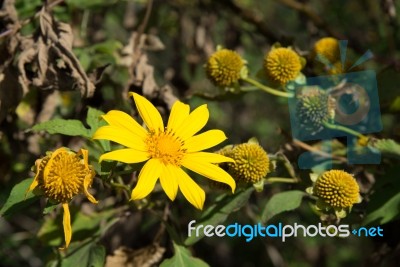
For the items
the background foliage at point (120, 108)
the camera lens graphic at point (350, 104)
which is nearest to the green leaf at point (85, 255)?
the background foliage at point (120, 108)

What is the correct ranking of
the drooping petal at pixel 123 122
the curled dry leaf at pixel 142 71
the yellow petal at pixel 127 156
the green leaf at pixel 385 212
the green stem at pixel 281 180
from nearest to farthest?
the yellow petal at pixel 127 156
the drooping petal at pixel 123 122
the green leaf at pixel 385 212
the green stem at pixel 281 180
the curled dry leaf at pixel 142 71

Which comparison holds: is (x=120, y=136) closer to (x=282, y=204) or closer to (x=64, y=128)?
(x=64, y=128)

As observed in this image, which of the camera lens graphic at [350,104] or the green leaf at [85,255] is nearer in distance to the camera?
the green leaf at [85,255]

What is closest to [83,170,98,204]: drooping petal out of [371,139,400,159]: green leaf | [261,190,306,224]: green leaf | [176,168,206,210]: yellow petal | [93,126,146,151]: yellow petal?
[93,126,146,151]: yellow petal

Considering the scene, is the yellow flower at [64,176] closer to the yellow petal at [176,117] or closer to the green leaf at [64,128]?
the green leaf at [64,128]

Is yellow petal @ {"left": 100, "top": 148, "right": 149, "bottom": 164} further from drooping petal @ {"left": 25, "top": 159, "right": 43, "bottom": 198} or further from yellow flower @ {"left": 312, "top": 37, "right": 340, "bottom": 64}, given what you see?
yellow flower @ {"left": 312, "top": 37, "right": 340, "bottom": 64}

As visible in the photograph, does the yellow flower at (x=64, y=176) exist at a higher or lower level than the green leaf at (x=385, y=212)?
higher
